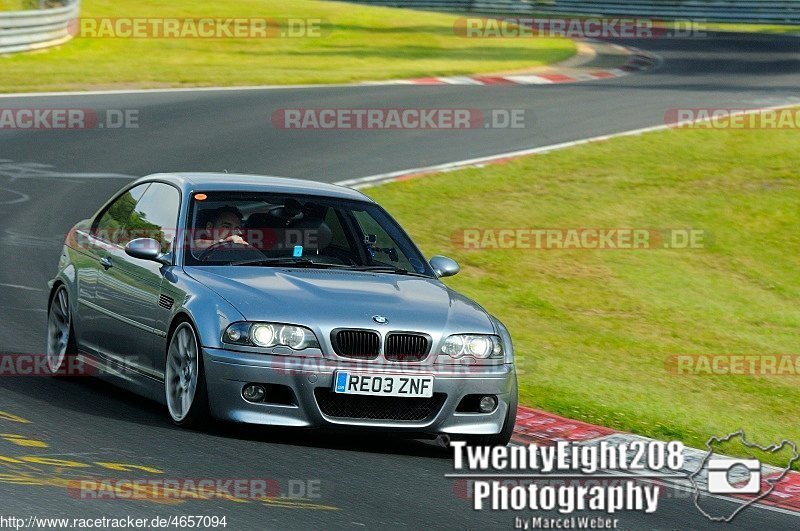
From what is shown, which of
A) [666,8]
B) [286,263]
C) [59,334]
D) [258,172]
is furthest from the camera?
[666,8]

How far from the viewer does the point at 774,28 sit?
5059cm

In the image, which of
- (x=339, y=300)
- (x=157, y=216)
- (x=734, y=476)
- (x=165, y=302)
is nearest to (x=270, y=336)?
(x=339, y=300)

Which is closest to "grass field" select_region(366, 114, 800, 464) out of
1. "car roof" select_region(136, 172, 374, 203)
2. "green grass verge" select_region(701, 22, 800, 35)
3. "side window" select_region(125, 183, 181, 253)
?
"car roof" select_region(136, 172, 374, 203)

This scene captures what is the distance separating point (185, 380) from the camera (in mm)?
8188

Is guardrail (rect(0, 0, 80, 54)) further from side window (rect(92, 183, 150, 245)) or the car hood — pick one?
the car hood

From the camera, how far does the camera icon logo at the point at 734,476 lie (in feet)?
26.5

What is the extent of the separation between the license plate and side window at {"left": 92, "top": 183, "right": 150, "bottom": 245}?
2380 millimetres

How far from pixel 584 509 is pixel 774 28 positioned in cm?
4606

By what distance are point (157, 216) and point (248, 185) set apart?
0.63 metres

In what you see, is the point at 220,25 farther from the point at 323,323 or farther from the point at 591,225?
the point at 323,323

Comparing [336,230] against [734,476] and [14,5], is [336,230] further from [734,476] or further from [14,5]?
[14,5]

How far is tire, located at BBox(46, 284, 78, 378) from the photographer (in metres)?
9.76

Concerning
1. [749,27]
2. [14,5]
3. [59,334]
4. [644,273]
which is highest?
[59,334]

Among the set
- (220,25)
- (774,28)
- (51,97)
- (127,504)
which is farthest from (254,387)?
(774,28)
